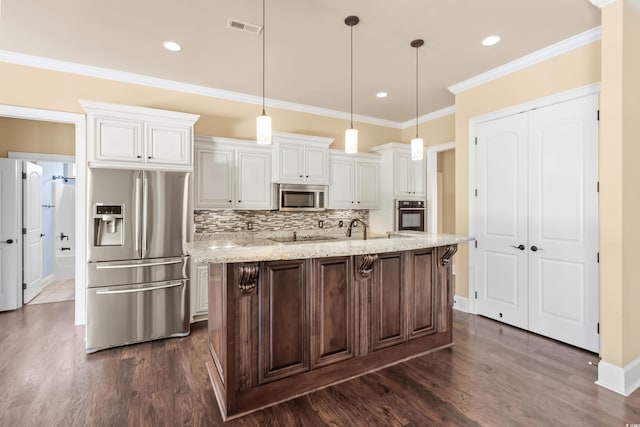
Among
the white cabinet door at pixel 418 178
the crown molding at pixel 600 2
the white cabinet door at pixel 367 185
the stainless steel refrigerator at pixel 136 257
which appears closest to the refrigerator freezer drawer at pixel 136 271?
the stainless steel refrigerator at pixel 136 257

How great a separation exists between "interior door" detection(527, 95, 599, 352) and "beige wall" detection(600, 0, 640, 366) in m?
0.43

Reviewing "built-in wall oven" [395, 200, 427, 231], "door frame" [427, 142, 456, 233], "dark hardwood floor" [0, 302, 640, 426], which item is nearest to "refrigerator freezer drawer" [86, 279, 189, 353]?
"dark hardwood floor" [0, 302, 640, 426]

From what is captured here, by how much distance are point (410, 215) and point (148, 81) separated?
421 cm

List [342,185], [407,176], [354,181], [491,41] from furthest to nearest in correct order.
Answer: [407,176]
[354,181]
[342,185]
[491,41]

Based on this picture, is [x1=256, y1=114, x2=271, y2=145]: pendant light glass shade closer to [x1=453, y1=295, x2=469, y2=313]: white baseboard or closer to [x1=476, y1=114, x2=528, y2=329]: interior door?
[x1=476, y1=114, x2=528, y2=329]: interior door

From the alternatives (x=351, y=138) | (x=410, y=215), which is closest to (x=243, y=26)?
(x=351, y=138)

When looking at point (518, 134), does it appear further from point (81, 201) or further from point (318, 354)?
point (81, 201)

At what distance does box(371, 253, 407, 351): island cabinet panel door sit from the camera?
8.38 feet

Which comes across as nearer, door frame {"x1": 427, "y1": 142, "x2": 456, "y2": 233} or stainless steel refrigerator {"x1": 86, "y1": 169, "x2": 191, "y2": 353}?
stainless steel refrigerator {"x1": 86, "y1": 169, "x2": 191, "y2": 353}

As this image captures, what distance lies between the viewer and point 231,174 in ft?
13.3

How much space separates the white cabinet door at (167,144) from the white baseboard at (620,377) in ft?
13.6

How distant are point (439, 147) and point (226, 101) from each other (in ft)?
A: 11.1

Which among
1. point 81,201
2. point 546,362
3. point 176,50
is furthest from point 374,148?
point 81,201

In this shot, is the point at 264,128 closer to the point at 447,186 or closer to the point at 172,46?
the point at 172,46
